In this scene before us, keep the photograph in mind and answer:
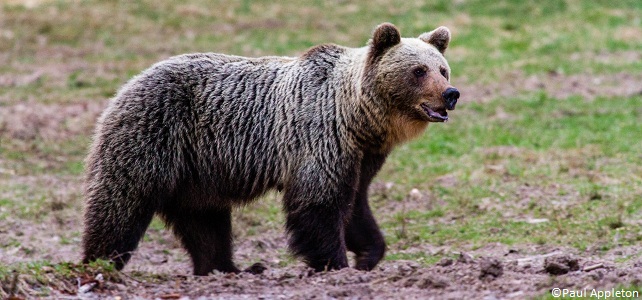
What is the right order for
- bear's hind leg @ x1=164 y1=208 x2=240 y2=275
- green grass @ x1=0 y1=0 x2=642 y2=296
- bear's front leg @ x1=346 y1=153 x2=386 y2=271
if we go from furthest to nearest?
green grass @ x1=0 y1=0 x2=642 y2=296 → bear's hind leg @ x1=164 y1=208 x2=240 y2=275 → bear's front leg @ x1=346 y1=153 x2=386 y2=271

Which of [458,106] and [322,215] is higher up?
[322,215]

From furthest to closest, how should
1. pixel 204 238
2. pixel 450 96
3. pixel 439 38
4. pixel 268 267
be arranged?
pixel 268 267
pixel 204 238
pixel 439 38
pixel 450 96

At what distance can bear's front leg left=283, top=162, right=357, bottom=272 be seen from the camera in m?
7.80

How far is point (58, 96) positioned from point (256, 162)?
29.4 feet

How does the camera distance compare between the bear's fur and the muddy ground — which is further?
the bear's fur

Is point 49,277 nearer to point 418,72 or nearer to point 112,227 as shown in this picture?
point 112,227

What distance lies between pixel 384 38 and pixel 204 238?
2.20 m

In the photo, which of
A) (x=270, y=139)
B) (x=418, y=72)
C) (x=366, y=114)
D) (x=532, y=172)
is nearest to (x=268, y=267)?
(x=270, y=139)

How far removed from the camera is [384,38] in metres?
8.03

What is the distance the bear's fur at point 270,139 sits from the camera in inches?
309

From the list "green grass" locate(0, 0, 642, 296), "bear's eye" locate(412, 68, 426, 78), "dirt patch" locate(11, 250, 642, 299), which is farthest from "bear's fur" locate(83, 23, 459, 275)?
"green grass" locate(0, 0, 642, 296)

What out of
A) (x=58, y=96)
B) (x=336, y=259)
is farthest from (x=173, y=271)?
(x=58, y=96)

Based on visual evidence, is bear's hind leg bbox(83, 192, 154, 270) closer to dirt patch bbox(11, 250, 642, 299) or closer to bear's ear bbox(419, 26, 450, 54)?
dirt patch bbox(11, 250, 642, 299)

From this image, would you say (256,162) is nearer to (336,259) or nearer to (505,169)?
(336,259)
